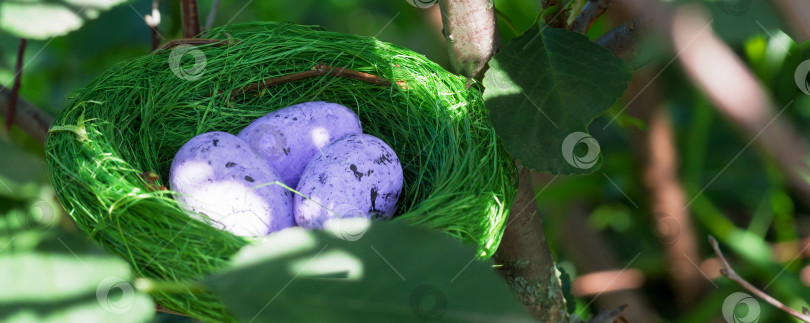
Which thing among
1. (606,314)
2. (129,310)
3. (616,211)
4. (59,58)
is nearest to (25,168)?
(129,310)

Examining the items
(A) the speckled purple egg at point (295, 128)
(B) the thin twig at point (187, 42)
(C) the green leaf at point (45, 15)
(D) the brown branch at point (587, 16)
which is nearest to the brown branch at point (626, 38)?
(D) the brown branch at point (587, 16)

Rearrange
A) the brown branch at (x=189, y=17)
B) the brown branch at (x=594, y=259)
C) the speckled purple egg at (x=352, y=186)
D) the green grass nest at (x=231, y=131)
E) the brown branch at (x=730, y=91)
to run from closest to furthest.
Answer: the brown branch at (x=730, y=91), the green grass nest at (x=231, y=131), the speckled purple egg at (x=352, y=186), the brown branch at (x=189, y=17), the brown branch at (x=594, y=259)

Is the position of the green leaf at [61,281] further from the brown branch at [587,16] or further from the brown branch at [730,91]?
the brown branch at [587,16]

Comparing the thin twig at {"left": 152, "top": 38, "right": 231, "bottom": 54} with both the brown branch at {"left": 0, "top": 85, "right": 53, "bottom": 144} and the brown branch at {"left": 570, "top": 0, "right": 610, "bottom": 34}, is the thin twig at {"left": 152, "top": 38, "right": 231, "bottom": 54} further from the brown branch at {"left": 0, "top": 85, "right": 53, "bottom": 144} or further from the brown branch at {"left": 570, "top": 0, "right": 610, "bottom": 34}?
the brown branch at {"left": 570, "top": 0, "right": 610, "bottom": 34}

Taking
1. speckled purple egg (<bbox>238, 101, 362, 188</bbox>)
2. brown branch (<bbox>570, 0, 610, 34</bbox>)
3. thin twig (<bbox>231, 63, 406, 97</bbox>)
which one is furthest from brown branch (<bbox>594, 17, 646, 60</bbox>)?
speckled purple egg (<bbox>238, 101, 362, 188</bbox>)

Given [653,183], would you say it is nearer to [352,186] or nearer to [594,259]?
[594,259]
